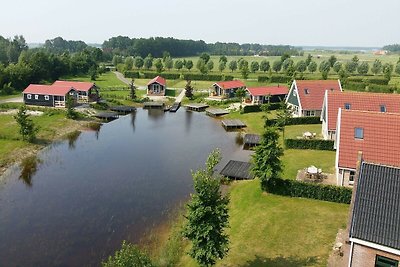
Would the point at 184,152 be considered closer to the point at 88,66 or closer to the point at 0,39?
the point at 88,66

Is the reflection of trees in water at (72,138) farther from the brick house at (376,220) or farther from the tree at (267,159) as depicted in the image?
the brick house at (376,220)

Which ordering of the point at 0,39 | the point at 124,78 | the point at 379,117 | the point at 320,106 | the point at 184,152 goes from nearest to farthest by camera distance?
the point at 379,117 → the point at 184,152 → the point at 320,106 → the point at 124,78 → the point at 0,39

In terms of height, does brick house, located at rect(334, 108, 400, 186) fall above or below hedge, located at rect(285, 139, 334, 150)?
above

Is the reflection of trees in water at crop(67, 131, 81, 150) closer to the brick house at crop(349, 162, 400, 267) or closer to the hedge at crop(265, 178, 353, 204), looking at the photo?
the hedge at crop(265, 178, 353, 204)

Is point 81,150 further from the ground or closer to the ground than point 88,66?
closer to the ground

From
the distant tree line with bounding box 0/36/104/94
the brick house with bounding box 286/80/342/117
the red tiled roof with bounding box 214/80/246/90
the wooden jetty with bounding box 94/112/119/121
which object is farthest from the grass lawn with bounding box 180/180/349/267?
the distant tree line with bounding box 0/36/104/94

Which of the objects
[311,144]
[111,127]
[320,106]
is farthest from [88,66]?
[311,144]

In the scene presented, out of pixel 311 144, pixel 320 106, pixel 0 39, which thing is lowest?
pixel 311 144

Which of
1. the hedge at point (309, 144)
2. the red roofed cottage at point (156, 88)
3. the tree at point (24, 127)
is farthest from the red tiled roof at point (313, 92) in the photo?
the tree at point (24, 127)
